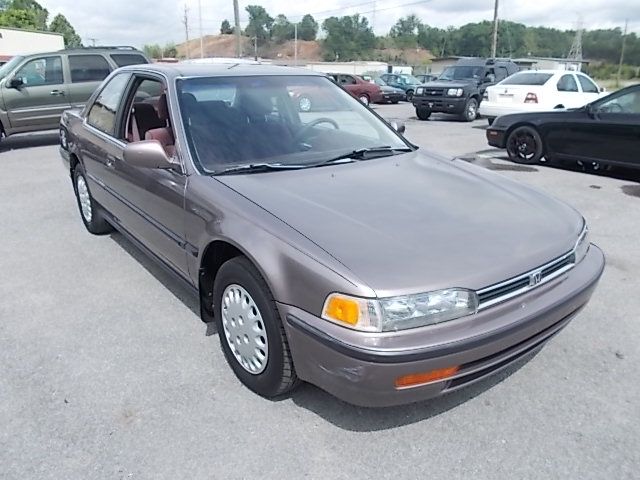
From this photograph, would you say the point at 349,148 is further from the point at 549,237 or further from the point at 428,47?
the point at 428,47

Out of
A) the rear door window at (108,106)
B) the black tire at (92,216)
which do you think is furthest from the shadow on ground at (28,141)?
the rear door window at (108,106)

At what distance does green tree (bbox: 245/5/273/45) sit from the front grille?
114 meters

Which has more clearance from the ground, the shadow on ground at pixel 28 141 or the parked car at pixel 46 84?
the parked car at pixel 46 84

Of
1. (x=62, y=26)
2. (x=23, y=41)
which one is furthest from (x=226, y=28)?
(x=23, y=41)

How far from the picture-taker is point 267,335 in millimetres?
2479

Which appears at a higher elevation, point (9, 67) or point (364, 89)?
point (9, 67)

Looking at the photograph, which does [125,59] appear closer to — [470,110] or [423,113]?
[423,113]

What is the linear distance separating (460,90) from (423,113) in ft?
4.49

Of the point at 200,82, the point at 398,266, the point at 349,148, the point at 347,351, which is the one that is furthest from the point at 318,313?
the point at 200,82

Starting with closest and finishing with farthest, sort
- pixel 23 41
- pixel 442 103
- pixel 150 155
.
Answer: pixel 150 155 < pixel 442 103 < pixel 23 41

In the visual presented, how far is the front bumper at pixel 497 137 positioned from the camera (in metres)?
9.05

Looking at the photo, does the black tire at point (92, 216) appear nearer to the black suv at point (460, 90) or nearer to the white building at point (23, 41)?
the black suv at point (460, 90)

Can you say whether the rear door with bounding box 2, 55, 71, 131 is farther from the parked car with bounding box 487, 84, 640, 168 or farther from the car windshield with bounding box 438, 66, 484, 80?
the car windshield with bounding box 438, 66, 484, 80

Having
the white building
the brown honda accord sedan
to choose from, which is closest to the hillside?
the white building
